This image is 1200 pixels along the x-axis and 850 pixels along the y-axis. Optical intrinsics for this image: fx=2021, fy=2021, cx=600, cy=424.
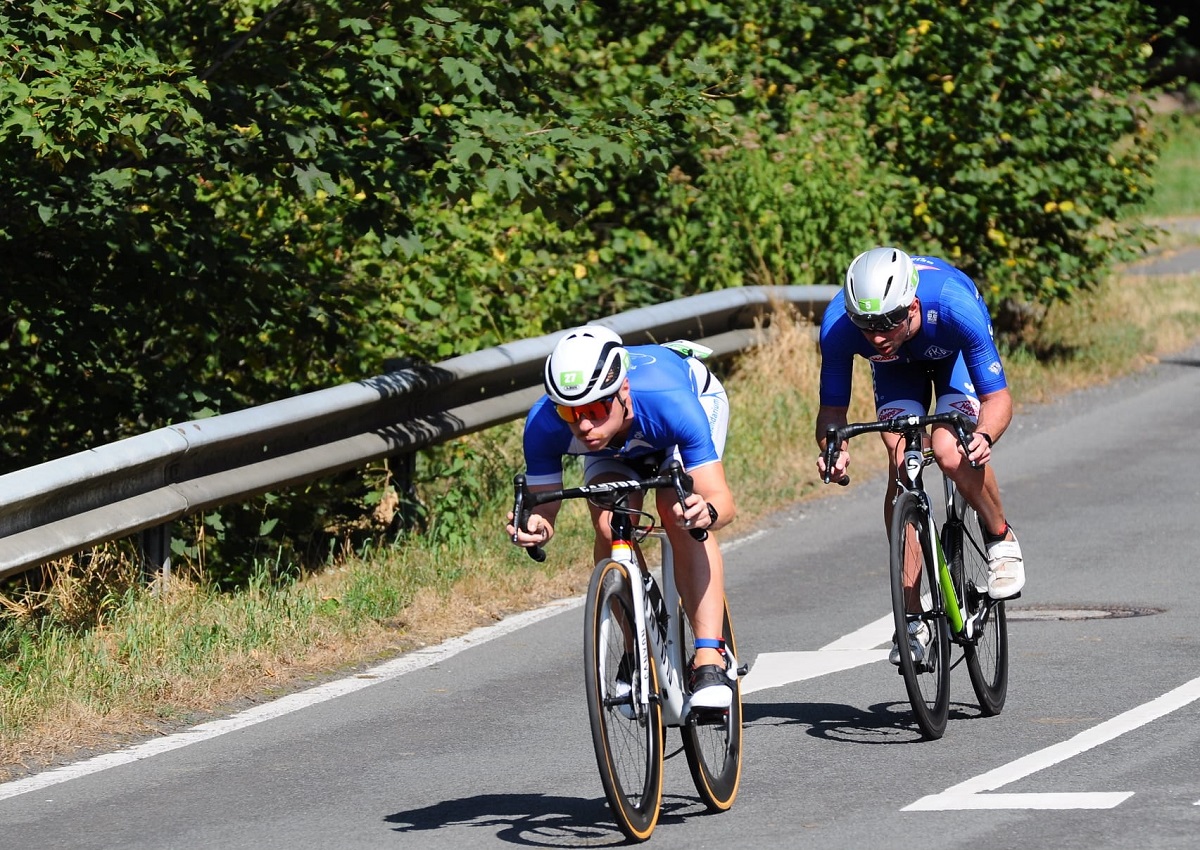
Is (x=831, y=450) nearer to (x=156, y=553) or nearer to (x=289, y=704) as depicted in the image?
(x=289, y=704)

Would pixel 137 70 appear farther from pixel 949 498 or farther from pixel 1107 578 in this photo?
pixel 1107 578

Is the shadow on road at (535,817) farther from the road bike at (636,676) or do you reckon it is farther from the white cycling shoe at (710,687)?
the white cycling shoe at (710,687)

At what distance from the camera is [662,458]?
6188mm

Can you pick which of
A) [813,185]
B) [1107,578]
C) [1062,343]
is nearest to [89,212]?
[1107,578]

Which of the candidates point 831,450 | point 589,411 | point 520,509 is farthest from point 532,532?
point 831,450

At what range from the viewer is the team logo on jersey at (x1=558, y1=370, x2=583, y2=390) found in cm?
561

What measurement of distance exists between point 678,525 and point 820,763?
4.00ft

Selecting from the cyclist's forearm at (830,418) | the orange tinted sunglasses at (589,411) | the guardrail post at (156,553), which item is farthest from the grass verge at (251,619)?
the orange tinted sunglasses at (589,411)

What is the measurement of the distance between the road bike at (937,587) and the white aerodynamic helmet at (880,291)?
368mm

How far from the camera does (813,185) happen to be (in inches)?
598

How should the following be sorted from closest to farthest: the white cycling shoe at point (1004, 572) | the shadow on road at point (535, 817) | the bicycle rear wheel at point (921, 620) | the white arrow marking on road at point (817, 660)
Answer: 1. the shadow on road at point (535, 817)
2. the bicycle rear wheel at point (921, 620)
3. the white cycling shoe at point (1004, 572)
4. the white arrow marking on road at point (817, 660)

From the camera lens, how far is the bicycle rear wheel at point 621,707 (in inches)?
219

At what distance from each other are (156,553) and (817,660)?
9.44 feet

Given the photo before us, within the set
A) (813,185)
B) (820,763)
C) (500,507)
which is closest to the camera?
(820,763)
